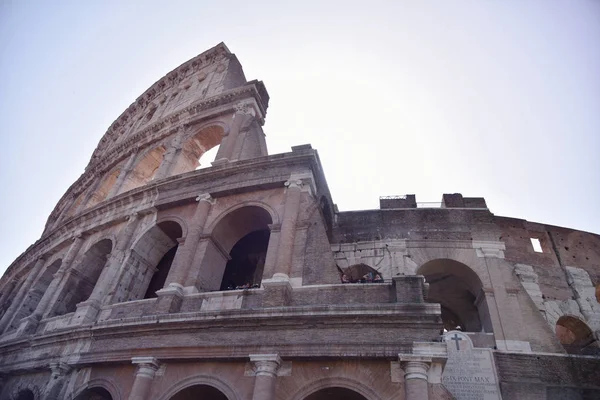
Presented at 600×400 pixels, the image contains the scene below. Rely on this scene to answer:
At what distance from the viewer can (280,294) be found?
Answer: 349 inches

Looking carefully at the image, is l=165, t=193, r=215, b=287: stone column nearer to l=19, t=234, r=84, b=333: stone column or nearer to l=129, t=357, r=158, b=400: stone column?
l=129, t=357, r=158, b=400: stone column

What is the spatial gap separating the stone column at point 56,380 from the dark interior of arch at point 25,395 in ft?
4.92

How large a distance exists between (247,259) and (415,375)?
716 cm

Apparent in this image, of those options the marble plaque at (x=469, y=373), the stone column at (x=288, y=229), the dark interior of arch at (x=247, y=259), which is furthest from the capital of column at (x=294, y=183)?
the marble plaque at (x=469, y=373)

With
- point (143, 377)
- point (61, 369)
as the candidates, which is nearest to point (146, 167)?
point (61, 369)

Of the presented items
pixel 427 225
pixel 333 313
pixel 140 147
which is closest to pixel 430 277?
pixel 427 225

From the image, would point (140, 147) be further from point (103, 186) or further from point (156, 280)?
point (156, 280)

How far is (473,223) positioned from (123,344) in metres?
10.7

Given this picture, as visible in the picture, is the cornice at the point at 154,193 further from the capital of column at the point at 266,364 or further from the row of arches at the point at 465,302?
the capital of column at the point at 266,364

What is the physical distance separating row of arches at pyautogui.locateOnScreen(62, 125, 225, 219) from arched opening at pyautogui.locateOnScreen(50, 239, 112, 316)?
10.1ft

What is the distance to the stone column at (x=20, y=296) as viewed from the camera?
46.2 feet

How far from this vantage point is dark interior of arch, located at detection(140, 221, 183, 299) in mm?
12633

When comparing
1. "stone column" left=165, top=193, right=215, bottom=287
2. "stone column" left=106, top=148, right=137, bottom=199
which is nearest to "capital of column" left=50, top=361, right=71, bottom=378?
"stone column" left=165, top=193, right=215, bottom=287

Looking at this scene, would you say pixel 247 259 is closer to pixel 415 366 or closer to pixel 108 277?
pixel 108 277
